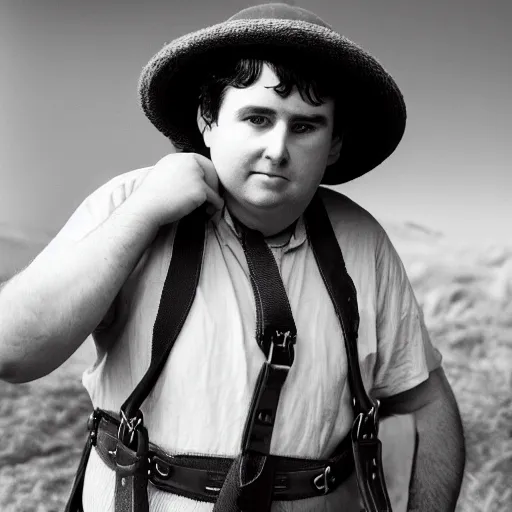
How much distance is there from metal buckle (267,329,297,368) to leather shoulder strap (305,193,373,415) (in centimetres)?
9

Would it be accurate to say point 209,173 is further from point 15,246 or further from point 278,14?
point 15,246

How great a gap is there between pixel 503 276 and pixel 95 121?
3.98ft

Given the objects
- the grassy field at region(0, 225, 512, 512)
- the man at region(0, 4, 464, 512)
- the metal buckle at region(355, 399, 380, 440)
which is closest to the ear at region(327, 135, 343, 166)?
the man at region(0, 4, 464, 512)

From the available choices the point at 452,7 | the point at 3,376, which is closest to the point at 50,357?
the point at 3,376

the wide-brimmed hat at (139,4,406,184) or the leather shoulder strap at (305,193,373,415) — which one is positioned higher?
the wide-brimmed hat at (139,4,406,184)

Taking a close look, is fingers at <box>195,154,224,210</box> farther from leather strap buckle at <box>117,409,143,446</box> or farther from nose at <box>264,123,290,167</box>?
leather strap buckle at <box>117,409,143,446</box>

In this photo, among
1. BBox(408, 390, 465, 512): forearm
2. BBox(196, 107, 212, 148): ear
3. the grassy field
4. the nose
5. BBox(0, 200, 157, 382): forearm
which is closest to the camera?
BBox(0, 200, 157, 382): forearm

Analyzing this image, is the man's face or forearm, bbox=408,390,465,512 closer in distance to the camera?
the man's face

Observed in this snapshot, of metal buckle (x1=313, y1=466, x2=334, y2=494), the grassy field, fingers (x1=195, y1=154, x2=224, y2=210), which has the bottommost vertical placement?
the grassy field

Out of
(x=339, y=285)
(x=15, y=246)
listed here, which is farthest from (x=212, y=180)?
(x=15, y=246)

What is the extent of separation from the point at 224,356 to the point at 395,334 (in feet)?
0.96

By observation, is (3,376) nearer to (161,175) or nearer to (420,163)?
(161,175)

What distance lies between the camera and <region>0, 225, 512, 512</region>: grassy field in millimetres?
1912

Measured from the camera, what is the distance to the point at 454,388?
2.03 m
